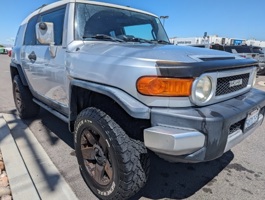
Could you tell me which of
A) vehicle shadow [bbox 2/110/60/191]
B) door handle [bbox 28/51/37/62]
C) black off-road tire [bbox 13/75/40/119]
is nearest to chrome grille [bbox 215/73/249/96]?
vehicle shadow [bbox 2/110/60/191]

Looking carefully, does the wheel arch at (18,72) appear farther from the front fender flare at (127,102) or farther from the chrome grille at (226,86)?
the chrome grille at (226,86)

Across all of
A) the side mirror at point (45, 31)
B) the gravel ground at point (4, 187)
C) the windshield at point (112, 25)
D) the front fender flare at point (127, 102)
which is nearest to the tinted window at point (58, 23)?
the side mirror at point (45, 31)

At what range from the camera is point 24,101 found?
4488mm

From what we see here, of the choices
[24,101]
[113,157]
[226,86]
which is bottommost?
[24,101]

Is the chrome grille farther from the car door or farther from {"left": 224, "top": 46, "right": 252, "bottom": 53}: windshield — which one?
{"left": 224, "top": 46, "right": 252, "bottom": 53}: windshield

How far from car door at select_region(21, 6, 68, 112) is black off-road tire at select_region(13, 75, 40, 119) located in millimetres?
450

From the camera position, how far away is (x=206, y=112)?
187 cm

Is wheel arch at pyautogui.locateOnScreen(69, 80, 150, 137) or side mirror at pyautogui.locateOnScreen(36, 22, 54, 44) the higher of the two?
side mirror at pyautogui.locateOnScreen(36, 22, 54, 44)

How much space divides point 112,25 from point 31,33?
6.42 feet

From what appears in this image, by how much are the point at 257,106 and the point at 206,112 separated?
2.83 ft

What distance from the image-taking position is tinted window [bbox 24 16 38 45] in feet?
13.5

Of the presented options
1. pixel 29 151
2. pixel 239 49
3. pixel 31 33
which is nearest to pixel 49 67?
pixel 29 151

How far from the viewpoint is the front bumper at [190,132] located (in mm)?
1739

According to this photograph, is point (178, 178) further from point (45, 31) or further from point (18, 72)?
point (18, 72)
